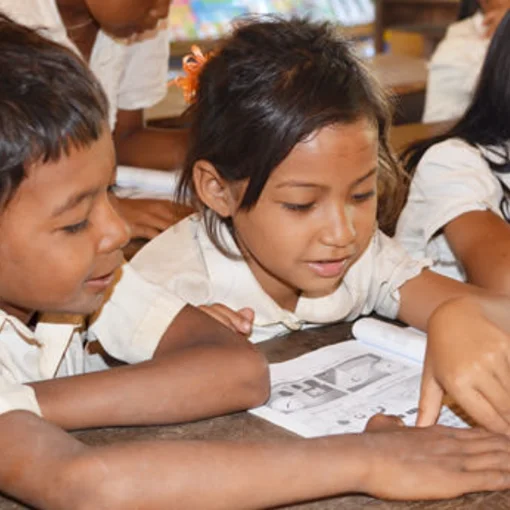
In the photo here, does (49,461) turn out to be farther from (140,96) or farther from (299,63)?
(140,96)

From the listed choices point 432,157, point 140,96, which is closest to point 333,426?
point 432,157

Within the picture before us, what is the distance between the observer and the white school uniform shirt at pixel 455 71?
276 centimetres

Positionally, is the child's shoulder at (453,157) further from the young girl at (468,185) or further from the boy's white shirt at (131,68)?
the boy's white shirt at (131,68)

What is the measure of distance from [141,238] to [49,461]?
836 millimetres

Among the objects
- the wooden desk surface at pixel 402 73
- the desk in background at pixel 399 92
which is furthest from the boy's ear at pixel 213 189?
the wooden desk surface at pixel 402 73

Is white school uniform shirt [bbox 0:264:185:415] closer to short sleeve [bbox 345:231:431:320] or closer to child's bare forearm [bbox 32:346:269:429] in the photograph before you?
child's bare forearm [bbox 32:346:269:429]

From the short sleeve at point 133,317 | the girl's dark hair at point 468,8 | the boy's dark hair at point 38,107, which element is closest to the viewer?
the boy's dark hair at point 38,107

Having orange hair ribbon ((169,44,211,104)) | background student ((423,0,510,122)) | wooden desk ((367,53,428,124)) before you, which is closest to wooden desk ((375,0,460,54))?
wooden desk ((367,53,428,124))

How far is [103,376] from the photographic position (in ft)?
3.37

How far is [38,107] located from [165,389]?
298mm

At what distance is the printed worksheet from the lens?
3.34ft

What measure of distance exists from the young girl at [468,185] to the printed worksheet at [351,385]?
0.73 ft

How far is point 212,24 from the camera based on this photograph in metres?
4.88

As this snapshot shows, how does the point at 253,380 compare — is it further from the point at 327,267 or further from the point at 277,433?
the point at 327,267
